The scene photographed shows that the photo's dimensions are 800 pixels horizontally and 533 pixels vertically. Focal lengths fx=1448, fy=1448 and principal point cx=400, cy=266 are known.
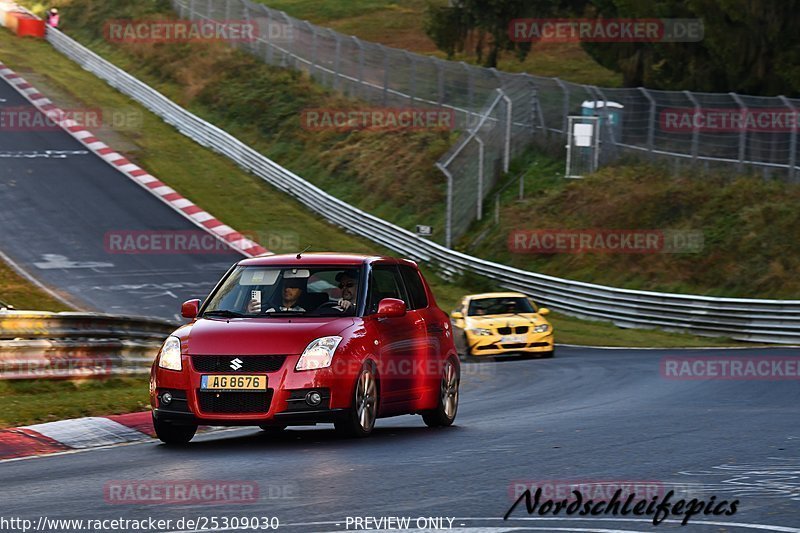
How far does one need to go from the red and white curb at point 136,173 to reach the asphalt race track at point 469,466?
69.3 ft

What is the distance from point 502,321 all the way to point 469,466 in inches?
610

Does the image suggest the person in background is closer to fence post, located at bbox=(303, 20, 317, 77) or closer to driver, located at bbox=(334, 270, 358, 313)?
fence post, located at bbox=(303, 20, 317, 77)

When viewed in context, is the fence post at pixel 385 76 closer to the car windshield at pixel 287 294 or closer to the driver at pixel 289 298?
the car windshield at pixel 287 294

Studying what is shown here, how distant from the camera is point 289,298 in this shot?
11.8 meters

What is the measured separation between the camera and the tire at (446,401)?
42.0ft

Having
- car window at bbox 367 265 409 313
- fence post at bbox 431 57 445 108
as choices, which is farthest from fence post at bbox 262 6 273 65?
car window at bbox 367 265 409 313

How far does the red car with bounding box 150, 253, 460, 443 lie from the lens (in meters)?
10.9

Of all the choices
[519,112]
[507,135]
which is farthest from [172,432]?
[519,112]

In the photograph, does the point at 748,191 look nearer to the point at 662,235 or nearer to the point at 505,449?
the point at 662,235

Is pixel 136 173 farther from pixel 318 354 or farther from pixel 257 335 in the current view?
pixel 318 354

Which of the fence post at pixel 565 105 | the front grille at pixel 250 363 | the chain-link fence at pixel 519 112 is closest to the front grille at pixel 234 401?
the front grille at pixel 250 363

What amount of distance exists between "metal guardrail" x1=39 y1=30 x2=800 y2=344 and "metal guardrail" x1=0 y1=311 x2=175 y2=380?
14901 mm

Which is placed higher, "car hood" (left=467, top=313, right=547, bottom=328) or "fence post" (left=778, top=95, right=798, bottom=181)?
"fence post" (left=778, top=95, right=798, bottom=181)

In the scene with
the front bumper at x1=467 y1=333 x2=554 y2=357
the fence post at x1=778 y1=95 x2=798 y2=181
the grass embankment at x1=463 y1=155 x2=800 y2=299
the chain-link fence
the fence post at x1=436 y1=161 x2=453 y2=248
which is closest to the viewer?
the front bumper at x1=467 y1=333 x2=554 y2=357
